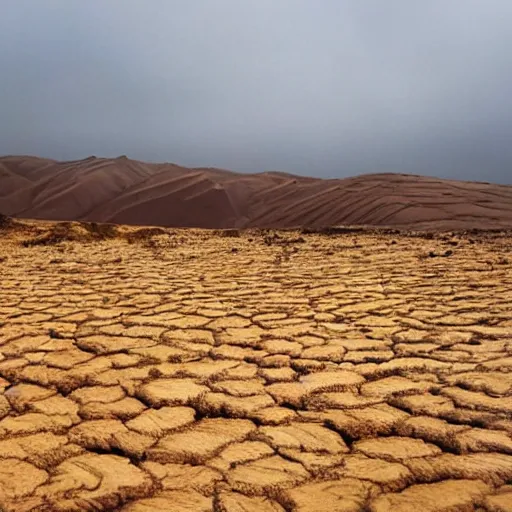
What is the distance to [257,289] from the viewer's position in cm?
Result: 299

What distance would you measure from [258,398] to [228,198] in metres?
11.0

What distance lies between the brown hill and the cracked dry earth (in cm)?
572

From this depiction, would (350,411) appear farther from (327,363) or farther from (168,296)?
(168,296)

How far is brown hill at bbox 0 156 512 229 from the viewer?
340 inches

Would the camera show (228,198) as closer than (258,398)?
No

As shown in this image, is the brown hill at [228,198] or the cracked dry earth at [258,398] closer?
the cracked dry earth at [258,398]

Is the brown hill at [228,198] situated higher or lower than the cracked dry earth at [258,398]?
higher

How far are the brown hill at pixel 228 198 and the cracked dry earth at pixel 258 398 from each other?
572cm

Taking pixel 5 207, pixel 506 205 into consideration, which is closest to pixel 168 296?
pixel 506 205

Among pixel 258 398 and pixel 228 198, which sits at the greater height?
pixel 228 198

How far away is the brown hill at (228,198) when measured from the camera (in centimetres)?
865

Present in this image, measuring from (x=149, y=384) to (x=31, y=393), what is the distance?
33 cm

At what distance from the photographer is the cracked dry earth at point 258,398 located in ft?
3.27

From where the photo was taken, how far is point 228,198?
40.1ft
